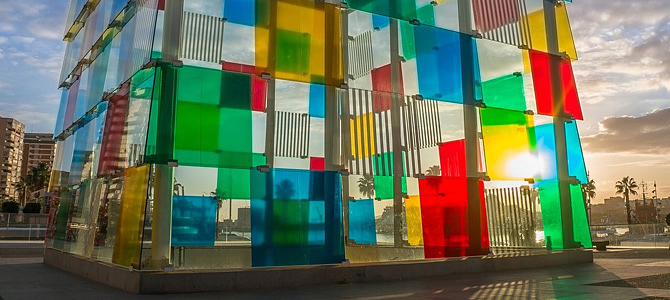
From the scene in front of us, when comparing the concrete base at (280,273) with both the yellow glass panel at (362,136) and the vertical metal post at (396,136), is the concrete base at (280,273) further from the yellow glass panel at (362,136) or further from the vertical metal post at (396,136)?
the yellow glass panel at (362,136)

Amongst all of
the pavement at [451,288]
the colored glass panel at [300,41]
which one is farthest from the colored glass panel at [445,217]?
the colored glass panel at [300,41]

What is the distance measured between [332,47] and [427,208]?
14.7ft

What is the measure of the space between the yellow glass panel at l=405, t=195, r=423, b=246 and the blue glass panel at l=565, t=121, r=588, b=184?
19.9 feet

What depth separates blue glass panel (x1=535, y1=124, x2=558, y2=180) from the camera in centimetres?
1602

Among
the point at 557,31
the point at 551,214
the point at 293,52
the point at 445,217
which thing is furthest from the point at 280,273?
the point at 557,31

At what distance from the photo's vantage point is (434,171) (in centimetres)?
1352

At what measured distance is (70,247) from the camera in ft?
48.4

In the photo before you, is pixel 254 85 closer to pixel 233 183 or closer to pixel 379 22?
pixel 233 183

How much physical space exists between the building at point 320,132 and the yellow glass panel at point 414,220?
34 mm

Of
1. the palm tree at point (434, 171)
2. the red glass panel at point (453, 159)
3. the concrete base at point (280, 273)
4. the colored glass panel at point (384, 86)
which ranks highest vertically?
the colored glass panel at point (384, 86)

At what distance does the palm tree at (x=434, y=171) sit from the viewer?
1340 cm

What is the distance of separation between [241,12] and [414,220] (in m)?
6.29

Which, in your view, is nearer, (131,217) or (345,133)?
(131,217)

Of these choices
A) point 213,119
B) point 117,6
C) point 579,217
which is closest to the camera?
point 213,119
